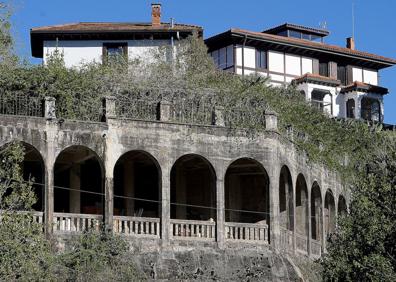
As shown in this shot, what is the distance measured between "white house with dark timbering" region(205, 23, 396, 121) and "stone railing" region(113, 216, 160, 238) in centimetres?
2807

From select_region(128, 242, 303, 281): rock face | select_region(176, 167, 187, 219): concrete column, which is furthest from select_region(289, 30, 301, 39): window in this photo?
select_region(128, 242, 303, 281): rock face

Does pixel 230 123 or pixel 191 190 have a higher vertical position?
pixel 230 123

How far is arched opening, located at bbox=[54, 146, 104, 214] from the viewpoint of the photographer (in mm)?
48906

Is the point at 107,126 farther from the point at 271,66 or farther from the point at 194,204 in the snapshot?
the point at 271,66

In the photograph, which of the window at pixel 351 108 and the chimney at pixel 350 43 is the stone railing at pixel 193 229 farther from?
the chimney at pixel 350 43

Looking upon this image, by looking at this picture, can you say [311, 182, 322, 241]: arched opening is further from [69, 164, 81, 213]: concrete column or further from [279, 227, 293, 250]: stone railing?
[69, 164, 81, 213]: concrete column

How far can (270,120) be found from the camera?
4847 cm

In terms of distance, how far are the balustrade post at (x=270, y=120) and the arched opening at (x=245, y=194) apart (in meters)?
3.19

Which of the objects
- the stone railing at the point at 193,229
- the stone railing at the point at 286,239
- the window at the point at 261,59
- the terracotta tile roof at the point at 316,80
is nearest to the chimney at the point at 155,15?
the window at the point at 261,59

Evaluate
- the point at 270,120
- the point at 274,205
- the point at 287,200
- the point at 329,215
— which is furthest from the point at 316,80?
the point at 274,205

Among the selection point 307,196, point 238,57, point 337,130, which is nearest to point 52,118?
point 307,196

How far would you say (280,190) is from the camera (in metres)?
52.2

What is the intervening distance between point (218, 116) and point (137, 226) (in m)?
5.87

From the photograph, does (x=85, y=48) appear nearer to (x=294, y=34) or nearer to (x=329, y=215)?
(x=329, y=215)
